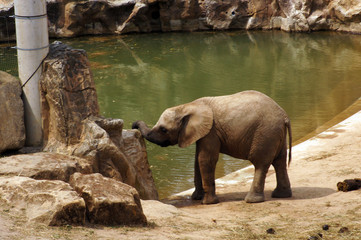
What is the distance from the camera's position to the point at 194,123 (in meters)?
8.22

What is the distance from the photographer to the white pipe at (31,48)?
7.95 metres

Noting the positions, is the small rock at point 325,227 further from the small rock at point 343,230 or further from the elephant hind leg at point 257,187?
the elephant hind leg at point 257,187

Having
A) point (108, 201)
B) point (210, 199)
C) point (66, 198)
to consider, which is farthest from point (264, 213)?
point (66, 198)

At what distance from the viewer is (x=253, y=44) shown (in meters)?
22.8

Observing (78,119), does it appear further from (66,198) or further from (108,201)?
(66,198)

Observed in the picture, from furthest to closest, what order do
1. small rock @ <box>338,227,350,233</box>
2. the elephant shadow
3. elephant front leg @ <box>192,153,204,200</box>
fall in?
elephant front leg @ <box>192,153,204,200</box> < the elephant shadow < small rock @ <box>338,227,350,233</box>

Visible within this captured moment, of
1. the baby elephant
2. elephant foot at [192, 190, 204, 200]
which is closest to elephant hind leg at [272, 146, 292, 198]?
the baby elephant

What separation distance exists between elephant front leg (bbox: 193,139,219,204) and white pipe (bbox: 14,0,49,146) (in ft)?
7.52

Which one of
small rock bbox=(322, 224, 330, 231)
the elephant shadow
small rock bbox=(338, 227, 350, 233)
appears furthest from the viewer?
the elephant shadow

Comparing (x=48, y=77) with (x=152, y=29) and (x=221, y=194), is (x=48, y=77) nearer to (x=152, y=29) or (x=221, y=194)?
(x=221, y=194)

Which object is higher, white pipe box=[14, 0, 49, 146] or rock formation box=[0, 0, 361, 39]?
white pipe box=[14, 0, 49, 146]

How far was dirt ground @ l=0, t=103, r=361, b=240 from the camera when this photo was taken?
557 centimetres

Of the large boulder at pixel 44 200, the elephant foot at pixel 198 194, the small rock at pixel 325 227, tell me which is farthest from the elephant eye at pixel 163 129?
the small rock at pixel 325 227

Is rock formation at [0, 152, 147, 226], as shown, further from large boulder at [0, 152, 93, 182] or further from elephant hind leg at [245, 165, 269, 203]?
elephant hind leg at [245, 165, 269, 203]
